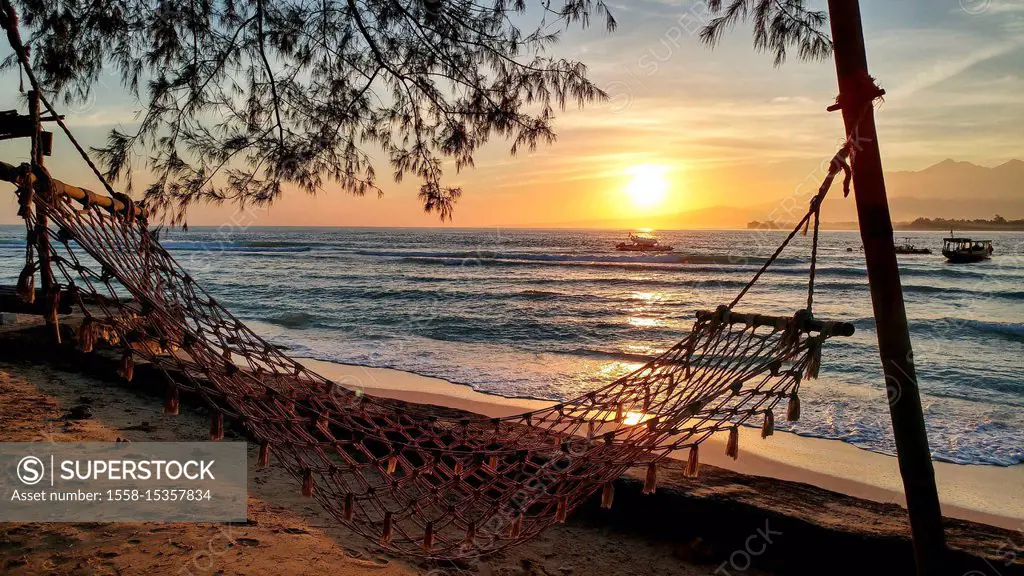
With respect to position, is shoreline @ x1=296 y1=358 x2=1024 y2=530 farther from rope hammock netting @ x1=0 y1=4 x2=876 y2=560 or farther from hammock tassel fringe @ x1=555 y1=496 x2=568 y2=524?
hammock tassel fringe @ x1=555 y1=496 x2=568 y2=524

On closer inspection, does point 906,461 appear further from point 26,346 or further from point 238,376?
point 26,346

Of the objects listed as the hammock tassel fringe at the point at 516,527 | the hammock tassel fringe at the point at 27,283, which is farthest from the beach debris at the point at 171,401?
the hammock tassel fringe at the point at 516,527

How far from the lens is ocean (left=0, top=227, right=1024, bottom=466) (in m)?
4.91

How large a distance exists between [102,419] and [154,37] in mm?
1951

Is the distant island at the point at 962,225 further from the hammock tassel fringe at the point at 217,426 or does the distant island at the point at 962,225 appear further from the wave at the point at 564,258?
the hammock tassel fringe at the point at 217,426

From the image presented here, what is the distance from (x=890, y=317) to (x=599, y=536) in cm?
136

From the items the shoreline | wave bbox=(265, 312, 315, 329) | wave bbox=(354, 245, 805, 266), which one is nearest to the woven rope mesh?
the shoreline

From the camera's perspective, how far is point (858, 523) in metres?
2.07

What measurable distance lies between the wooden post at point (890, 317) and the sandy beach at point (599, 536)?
0.51m

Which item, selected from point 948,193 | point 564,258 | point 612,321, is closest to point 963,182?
point 948,193

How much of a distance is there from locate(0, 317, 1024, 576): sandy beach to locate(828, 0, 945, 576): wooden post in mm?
511

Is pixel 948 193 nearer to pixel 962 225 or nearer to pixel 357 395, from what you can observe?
pixel 962 225

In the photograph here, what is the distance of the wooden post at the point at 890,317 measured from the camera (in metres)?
1.43

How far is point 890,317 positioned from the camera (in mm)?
1438
